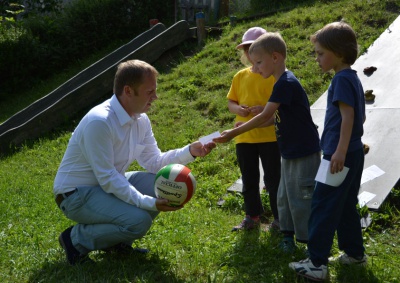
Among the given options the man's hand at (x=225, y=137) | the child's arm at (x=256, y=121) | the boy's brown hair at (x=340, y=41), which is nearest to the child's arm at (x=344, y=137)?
the boy's brown hair at (x=340, y=41)

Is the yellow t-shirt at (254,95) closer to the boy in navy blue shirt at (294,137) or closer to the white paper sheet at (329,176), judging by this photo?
the boy in navy blue shirt at (294,137)

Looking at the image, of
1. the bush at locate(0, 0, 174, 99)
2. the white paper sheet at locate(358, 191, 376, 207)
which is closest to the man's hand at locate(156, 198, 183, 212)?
the white paper sheet at locate(358, 191, 376, 207)

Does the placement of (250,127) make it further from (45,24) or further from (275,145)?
(45,24)

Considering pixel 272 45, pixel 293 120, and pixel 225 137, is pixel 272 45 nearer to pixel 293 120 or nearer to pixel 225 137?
pixel 293 120

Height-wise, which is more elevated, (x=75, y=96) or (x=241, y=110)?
(x=241, y=110)

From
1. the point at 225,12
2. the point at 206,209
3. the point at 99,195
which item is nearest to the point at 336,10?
the point at 225,12

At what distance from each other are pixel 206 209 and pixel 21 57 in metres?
8.67

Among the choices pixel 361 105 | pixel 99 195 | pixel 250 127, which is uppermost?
pixel 361 105

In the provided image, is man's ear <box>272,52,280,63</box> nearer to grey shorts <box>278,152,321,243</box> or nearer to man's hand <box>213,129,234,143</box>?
man's hand <box>213,129,234,143</box>

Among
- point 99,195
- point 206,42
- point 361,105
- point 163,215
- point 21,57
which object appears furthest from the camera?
point 21,57

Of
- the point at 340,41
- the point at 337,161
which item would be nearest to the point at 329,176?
the point at 337,161

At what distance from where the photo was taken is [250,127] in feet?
15.5

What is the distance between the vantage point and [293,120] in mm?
4633

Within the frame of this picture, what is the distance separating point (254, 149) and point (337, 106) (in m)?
1.44
